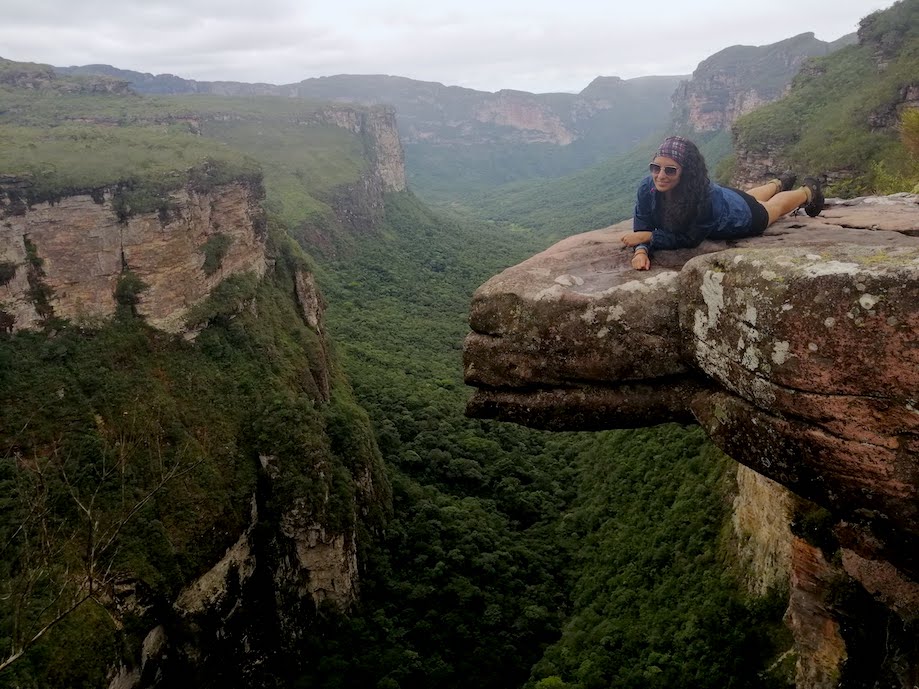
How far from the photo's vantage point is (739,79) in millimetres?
125625

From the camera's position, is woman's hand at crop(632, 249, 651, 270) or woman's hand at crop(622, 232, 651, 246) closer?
woman's hand at crop(632, 249, 651, 270)

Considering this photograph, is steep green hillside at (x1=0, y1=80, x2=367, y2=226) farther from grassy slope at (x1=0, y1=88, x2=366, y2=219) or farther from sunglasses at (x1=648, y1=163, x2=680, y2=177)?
sunglasses at (x1=648, y1=163, x2=680, y2=177)

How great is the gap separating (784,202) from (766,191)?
1.20ft

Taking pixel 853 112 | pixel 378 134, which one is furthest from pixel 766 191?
pixel 378 134

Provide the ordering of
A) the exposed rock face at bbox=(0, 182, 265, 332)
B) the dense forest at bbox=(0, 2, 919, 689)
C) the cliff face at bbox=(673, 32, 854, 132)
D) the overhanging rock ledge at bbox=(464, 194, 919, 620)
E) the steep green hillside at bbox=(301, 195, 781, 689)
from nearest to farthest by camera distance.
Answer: the overhanging rock ledge at bbox=(464, 194, 919, 620) → the dense forest at bbox=(0, 2, 919, 689) → the steep green hillside at bbox=(301, 195, 781, 689) → the exposed rock face at bbox=(0, 182, 265, 332) → the cliff face at bbox=(673, 32, 854, 132)

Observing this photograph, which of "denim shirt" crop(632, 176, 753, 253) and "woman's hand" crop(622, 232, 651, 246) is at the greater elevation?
"denim shirt" crop(632, 176, 753, 253)

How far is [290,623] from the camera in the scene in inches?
960

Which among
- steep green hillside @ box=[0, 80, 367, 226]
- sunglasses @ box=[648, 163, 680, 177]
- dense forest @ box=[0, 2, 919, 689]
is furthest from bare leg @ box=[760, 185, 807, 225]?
steep green hillside @ box=[0, 80, 367, 226]

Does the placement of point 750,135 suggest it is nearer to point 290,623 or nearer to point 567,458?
point 567,458

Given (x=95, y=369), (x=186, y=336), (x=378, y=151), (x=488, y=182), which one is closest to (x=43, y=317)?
(x=95, y=369)

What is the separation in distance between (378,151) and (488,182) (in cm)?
8591

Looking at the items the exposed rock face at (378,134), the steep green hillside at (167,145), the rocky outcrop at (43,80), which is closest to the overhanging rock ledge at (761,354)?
the steep green hillside at (167,145)

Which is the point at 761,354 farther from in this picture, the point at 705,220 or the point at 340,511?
the point at 340,511

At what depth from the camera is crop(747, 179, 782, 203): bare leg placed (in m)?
8.47
